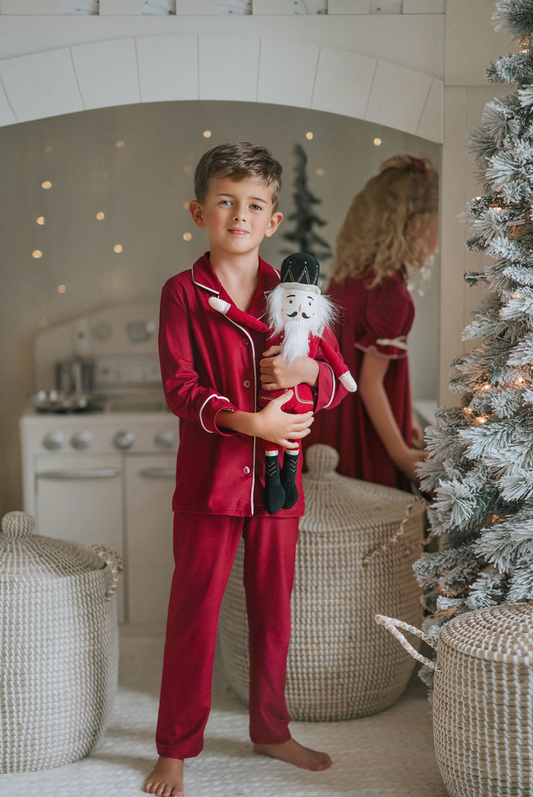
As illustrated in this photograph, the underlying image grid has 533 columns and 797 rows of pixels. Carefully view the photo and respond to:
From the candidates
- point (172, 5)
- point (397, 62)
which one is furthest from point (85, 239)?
point (397, 62)

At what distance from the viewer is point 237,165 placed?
5.20 ft

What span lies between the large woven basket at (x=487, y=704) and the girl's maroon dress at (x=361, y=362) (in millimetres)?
1033

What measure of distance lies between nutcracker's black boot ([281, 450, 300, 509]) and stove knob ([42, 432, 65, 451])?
3.66 feet

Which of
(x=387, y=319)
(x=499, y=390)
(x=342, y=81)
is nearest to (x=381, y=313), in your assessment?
(x=387, y=319)

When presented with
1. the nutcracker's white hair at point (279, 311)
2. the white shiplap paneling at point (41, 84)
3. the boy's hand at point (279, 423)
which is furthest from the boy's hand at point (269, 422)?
the white shiplap paneling at point (41, 84)

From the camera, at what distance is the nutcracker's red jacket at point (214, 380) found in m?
1.63

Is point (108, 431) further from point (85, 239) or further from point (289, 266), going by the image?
point (289, 266)

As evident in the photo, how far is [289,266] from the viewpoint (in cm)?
160

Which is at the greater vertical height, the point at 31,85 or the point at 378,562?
the point at 31,85

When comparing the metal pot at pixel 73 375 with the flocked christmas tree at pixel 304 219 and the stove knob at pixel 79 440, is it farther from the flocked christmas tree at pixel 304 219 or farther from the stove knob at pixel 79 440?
the flocked christmas tree at pixel 304 219

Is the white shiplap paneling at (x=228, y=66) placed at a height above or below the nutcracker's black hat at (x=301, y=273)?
above

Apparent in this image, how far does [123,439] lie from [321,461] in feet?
2.51

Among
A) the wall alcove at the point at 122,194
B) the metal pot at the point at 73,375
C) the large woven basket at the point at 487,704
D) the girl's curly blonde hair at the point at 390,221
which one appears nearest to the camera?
the large woven basket at the point at 487,704

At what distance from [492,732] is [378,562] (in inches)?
24.9
